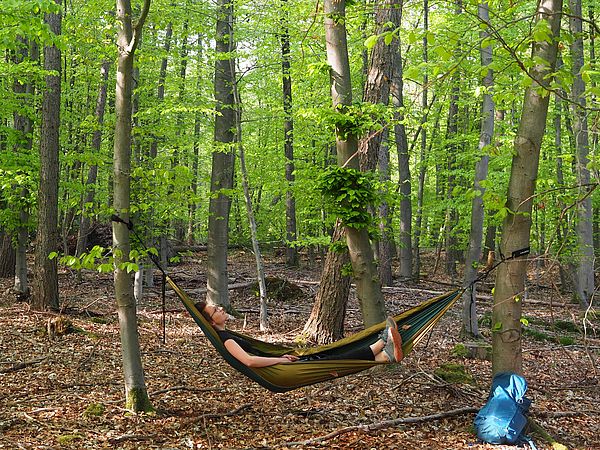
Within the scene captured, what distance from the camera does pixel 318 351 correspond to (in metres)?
3.91

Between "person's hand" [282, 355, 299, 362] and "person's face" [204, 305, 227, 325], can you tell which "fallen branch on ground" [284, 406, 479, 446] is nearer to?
"person's hand" [282, 355, 299, 362]

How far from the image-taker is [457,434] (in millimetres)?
3736

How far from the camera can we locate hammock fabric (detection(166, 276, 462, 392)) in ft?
11.6

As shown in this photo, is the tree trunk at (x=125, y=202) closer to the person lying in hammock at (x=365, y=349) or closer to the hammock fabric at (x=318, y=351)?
the hammock fabric at (x=318, y=351)

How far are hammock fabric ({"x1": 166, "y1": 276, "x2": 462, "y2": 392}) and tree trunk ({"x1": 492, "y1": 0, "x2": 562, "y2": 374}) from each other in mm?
411

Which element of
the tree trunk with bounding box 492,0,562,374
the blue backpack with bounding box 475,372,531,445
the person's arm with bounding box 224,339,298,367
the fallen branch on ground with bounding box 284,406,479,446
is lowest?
the fallen branch on ground with bounding box 284,406,479,446

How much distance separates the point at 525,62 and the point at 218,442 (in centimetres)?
289

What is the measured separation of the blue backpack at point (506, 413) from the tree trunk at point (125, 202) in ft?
7.53

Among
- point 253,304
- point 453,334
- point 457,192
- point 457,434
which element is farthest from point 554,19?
point 253,304

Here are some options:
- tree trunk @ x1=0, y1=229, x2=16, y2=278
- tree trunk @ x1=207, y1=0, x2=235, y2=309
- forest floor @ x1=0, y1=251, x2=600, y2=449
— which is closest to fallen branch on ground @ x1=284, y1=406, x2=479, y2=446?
forest floor @ x1=0, y1=251, x2=600, y2=449

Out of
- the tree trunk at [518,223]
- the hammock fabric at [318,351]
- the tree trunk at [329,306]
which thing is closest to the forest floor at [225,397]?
the tree trunk at [518,223]

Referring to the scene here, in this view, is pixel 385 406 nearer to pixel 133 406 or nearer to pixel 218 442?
pixel 218 442

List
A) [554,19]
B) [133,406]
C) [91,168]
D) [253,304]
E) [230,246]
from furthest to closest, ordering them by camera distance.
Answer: [230,246], [91,168], [253,304], [133,406], [554,19]

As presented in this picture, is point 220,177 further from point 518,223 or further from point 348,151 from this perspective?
point 518,223
